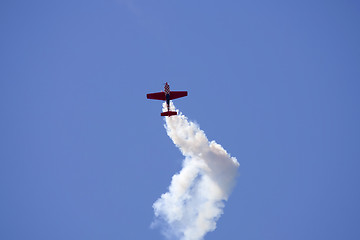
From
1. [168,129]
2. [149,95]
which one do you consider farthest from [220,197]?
[149,95]

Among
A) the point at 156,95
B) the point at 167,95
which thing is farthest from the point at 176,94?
the point at 156,95

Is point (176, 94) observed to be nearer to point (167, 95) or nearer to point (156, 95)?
point (167, 95)

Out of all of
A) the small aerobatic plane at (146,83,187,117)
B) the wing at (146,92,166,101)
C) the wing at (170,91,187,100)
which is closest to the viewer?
the small aerobatic plane at (146,83,187,117)

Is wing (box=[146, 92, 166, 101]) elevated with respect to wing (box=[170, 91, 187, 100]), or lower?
lower

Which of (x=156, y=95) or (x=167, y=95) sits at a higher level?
(x=156, y=95)

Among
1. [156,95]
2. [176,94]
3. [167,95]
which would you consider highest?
[176,94]

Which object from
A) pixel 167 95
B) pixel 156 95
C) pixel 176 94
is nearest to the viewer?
pixel 167 95

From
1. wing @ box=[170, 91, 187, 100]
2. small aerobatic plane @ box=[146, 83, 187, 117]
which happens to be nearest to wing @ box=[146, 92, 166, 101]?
small aerobatic plane @ box=[146, 83, 187, 117]

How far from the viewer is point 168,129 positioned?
162 meters

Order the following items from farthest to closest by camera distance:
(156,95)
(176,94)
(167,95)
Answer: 1. (176,94)
2. (156,95)
3. (167,95)

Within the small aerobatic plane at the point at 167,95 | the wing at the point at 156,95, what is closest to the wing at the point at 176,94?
the small aerobatic plane at the point at 167,95

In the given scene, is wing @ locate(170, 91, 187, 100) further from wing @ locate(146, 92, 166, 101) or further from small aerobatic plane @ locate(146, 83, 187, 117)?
wing @ locate(146, 92, 166, 101)

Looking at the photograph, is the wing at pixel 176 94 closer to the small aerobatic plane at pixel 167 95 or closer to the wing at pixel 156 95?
the small aerobatic plane at pixel 167 95

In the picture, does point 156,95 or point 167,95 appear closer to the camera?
point 167,95
